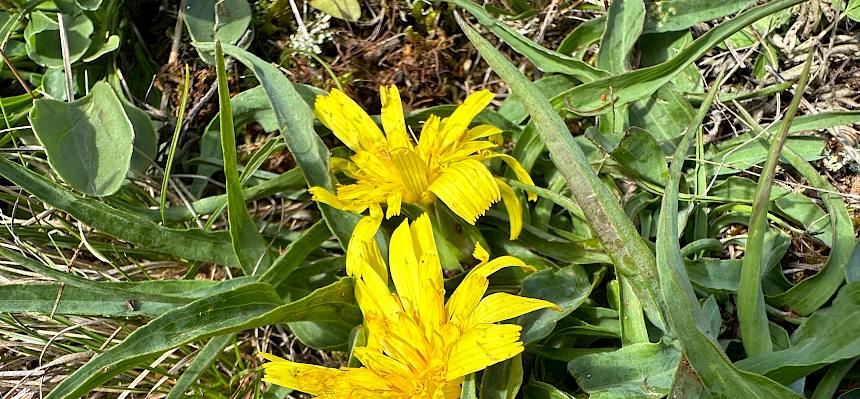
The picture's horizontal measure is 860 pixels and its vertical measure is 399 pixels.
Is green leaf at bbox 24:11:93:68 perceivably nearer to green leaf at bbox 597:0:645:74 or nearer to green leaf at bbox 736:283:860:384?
green leaf at bbox 597:0:645:74

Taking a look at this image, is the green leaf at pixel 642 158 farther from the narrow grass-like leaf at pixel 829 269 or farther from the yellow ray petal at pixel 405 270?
the yellow ray petal at pixel 405 270

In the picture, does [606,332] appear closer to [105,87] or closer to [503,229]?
[503,229]

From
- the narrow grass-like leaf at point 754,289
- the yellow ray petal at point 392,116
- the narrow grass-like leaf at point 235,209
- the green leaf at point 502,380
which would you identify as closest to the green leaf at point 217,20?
the narrow grass-like leaf at point 235,209

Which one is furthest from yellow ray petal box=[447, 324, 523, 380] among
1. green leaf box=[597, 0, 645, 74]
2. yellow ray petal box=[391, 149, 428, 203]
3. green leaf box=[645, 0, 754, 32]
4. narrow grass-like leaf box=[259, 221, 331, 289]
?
green leaf box=[645, 0, 754, 32]

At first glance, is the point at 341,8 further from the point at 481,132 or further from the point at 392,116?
the point at 481,132

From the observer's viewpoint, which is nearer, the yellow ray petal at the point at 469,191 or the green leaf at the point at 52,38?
the yellow ray petal at the point at 469,191

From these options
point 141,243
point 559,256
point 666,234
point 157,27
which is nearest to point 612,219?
point 666,234
